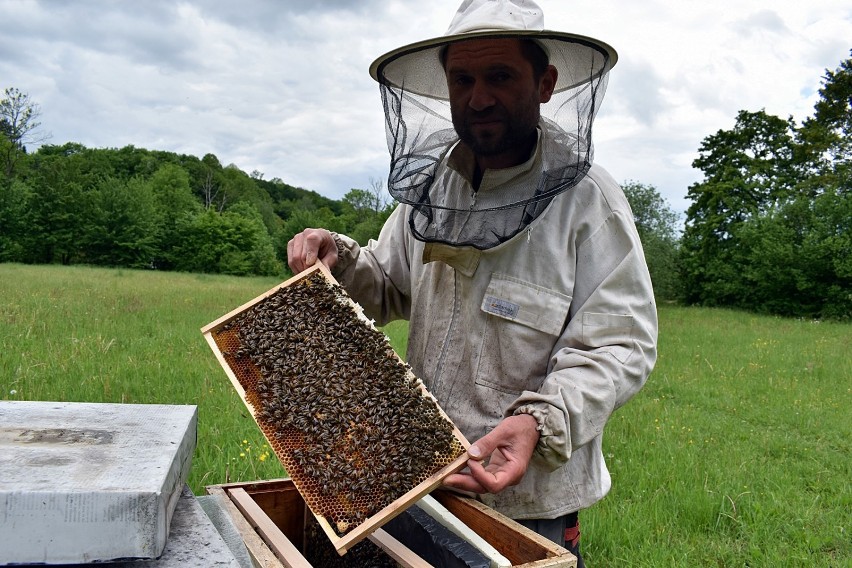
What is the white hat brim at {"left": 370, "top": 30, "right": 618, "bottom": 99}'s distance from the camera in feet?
7.60

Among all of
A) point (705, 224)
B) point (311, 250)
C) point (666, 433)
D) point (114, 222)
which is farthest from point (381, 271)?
point (114, 222)

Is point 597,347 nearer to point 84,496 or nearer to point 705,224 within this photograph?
point 84,496

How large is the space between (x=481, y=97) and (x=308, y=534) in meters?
1.82

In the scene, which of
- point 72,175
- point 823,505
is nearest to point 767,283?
point 823,505

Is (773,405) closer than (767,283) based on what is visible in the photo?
Yes

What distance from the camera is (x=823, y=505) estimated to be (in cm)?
598

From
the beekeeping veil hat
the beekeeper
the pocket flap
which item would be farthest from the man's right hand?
the pocket flap

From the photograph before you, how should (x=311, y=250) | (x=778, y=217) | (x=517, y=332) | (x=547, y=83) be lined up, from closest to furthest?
(x=517, y=332), (x=547, y=83), (x=311, y=250), (x=778, y=217)

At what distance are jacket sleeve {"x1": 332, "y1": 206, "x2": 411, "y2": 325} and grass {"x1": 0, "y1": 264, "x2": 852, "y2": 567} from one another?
5.69ft

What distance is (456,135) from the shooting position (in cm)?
291

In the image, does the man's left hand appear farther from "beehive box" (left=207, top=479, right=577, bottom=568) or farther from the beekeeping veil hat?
the beekeeping veil hat

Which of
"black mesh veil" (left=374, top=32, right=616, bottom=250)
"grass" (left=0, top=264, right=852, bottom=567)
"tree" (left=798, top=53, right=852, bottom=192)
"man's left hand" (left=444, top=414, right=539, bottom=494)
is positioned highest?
"tree" (left=798, top=53, right=852, bottom=192)

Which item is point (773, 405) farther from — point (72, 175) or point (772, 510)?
point (72, 175)

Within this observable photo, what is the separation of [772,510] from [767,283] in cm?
3026
